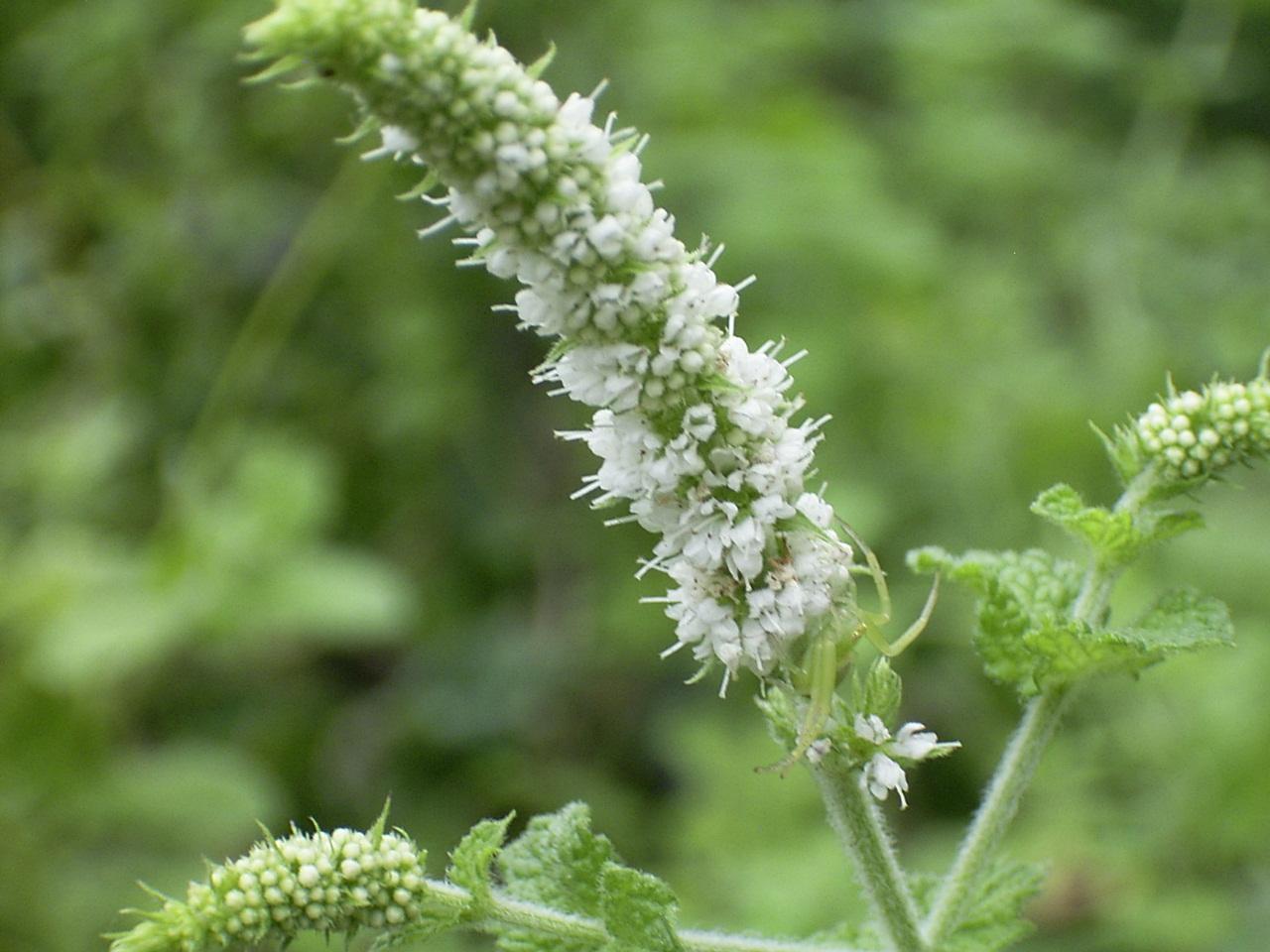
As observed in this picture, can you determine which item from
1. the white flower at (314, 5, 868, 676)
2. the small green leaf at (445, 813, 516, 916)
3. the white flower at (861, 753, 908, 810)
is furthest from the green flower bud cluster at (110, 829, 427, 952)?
the white flower at (861, 753, 908, 810)

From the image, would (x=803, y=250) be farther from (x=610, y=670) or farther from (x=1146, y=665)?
(x=1146, y=665)

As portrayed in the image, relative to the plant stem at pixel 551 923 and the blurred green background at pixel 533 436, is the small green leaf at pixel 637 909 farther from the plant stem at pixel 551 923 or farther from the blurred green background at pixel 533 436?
the blurred green background at pixel 533 436

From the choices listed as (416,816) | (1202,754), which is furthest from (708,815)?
(1202,754)

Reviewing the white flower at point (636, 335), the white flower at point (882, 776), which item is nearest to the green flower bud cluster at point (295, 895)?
the white flower at point (636, 335)

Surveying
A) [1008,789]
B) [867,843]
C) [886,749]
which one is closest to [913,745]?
[886,749]

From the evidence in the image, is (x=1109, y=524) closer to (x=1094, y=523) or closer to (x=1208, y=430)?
(x=1094, y=523)

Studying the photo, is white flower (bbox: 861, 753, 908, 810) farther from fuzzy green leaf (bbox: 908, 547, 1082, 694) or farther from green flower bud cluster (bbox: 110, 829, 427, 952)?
green flower bud cluster (bbox: 110, 829, 427, 952)
